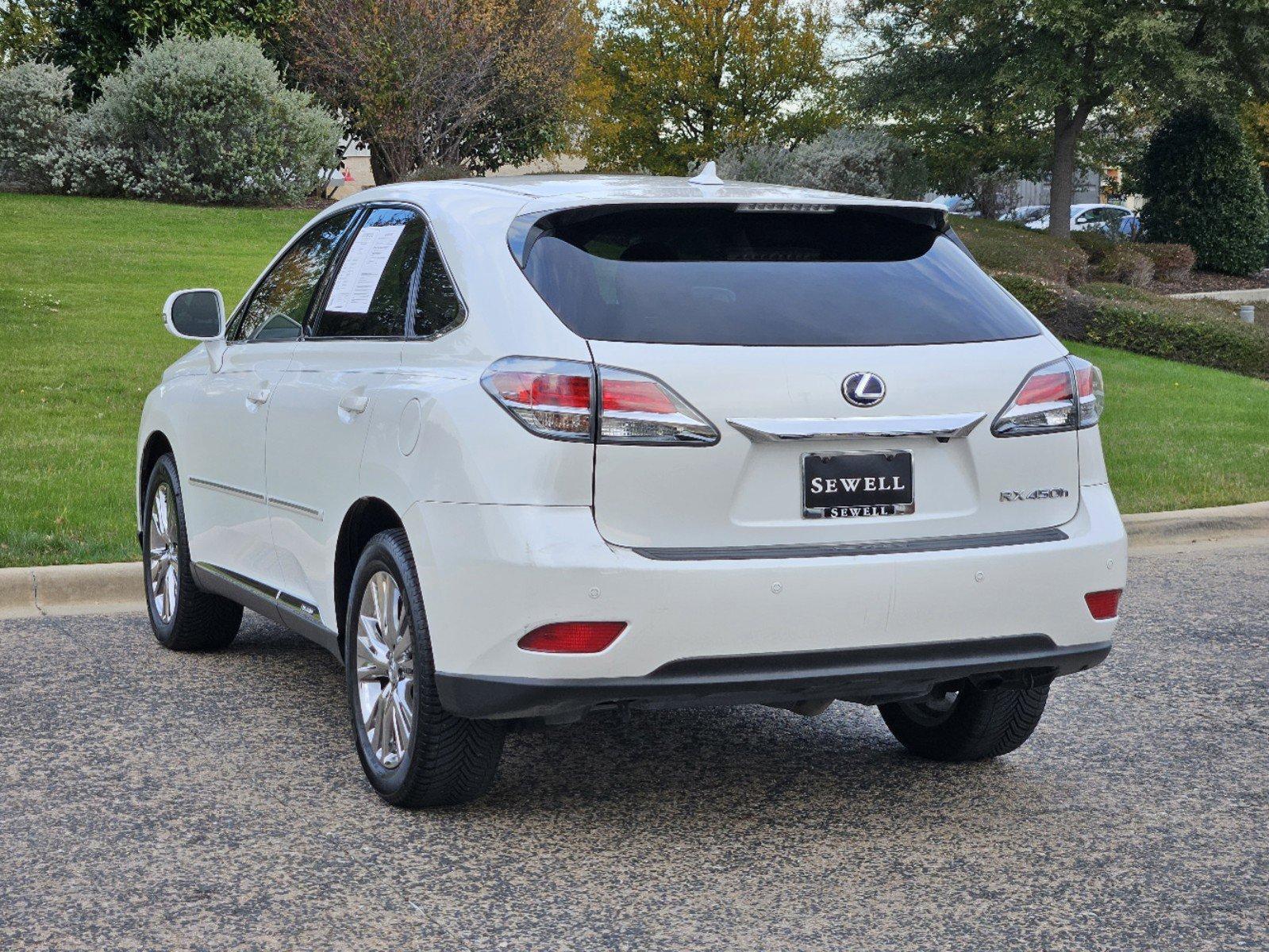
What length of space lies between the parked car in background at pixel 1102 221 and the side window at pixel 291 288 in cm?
3242

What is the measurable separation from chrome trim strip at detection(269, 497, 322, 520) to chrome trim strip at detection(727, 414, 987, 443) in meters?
1.59

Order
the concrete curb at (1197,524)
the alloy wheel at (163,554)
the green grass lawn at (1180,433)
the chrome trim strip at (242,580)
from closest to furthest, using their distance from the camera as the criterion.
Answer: the chrome trim strip at (242,580) < the alloy wheel at (163,554) < the concrete curb at (1197,524) < the green grass lawn at (1180,433)

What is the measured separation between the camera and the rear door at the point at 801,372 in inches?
155

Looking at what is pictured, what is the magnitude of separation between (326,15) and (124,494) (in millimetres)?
26188

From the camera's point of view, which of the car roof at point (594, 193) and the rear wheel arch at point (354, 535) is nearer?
the car roof at point (594, 193)

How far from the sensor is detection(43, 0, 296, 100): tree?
3219 centimetres

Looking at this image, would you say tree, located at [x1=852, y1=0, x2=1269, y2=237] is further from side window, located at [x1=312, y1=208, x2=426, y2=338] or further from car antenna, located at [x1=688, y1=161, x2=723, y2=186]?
side window, located at [x1=312, y1=208, x2=426, y2=338]

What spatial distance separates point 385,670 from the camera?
455cm

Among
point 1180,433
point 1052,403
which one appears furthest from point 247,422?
point 1180,433

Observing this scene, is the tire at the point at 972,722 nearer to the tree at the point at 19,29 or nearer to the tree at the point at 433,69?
the tree at the point at 433,69

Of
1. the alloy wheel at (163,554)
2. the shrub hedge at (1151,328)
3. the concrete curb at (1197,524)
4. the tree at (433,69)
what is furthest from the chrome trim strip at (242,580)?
the tree at (433,69)

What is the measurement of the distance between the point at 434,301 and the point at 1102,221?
44.4 meters

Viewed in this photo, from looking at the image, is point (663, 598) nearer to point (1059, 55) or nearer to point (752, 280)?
point (752, 280)

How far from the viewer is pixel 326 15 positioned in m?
33.3
